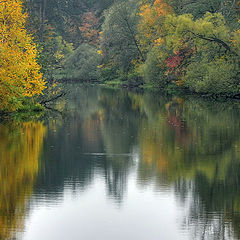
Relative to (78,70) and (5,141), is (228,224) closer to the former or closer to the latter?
(5,141)

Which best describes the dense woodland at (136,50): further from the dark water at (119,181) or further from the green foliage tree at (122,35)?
the dark water at (119,181)

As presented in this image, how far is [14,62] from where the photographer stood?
1027 inches

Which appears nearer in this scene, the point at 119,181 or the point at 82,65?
the point at 119,181

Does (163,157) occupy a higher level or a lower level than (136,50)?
lower

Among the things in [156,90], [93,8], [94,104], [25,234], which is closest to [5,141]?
[25,234]

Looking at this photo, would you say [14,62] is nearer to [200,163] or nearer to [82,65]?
[200,163]

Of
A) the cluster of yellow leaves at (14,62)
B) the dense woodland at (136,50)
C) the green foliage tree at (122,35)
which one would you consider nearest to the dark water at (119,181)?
the cluster of yellow leaves at (14,62)

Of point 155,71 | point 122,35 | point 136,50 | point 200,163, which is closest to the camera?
point 200,163

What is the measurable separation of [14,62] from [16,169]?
13.0m

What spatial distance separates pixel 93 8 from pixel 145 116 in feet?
230

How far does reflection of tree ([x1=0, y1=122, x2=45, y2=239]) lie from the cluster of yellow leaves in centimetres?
288

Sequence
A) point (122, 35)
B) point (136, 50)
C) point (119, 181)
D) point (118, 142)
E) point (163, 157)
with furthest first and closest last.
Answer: point (136, 50), point (122, 35), point (118, 142), point (163, 157), point (119, 181)

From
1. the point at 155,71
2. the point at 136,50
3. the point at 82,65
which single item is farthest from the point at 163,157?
the point at 82,65

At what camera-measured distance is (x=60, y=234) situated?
9070 millimetres
